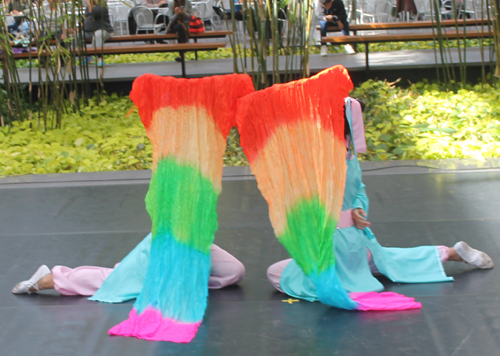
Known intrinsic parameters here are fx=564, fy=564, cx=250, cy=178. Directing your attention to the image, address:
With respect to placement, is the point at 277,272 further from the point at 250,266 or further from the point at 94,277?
the point at 94,277

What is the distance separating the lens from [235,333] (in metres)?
1.98

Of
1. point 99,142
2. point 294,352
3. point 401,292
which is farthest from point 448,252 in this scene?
point 99,142

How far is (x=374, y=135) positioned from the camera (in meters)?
4.80

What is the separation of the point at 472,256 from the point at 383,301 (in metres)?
0.56

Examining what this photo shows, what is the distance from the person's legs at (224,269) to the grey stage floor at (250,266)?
5 cm

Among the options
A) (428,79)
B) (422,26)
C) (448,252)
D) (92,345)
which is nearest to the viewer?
(92,345)

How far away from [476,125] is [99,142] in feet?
10.8

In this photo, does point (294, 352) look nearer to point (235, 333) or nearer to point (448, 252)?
point (235, 333)

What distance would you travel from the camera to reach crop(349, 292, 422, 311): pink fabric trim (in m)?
2.09

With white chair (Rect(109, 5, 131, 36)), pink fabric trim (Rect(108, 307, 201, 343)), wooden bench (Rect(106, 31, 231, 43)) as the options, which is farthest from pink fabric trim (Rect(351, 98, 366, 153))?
white chair (Rect(109, 5, 131, 36))

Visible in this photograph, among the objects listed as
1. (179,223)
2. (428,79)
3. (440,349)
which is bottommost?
(440,349)

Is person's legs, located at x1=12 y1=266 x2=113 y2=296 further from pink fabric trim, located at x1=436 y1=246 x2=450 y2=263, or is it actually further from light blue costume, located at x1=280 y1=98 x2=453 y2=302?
pink fabric trim, located at x1=436 y1=246 x2=450 y2=263

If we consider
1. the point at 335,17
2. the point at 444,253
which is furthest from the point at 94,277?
the point at 335,17

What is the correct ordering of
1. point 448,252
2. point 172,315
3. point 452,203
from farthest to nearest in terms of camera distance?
1. point 452,203
2. point 448,252
3. point 172,315
